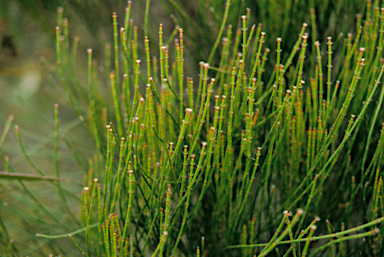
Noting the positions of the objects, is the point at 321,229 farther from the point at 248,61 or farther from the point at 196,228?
the point at 248,61

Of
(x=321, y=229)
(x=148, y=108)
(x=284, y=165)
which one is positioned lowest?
(x=321, y=229)

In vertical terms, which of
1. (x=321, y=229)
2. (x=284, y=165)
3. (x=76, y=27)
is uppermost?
(x=76, y=27)

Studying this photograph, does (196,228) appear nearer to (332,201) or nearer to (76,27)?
(332,201)

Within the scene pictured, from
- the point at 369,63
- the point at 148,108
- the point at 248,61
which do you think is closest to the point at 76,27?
the point at 248,61

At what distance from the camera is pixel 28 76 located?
169cm

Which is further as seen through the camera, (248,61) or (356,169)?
(248,61)

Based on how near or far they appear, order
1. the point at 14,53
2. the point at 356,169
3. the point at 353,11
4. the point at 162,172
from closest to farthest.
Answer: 1. the point at 162,172
2. the point at 356,169
3. the point at 353,11
4. the point at 14,53

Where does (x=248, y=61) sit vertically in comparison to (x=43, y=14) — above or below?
below

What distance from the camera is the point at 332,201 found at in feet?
2.48

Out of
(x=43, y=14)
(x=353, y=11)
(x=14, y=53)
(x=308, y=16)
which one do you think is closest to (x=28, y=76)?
(x=14, y=53)

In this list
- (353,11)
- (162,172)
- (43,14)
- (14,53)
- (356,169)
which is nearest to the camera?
(162,172)

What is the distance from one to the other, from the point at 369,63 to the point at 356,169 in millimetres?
227

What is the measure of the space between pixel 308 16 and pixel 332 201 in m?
0.47

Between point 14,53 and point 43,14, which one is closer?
point 43,14
